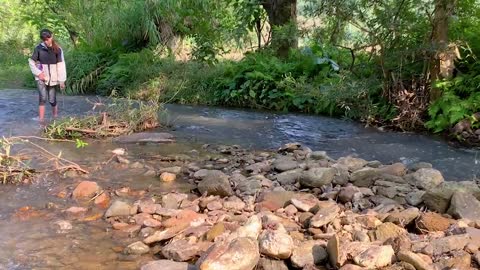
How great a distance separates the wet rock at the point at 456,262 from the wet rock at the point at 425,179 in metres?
1.91

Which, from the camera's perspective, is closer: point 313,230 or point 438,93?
point 313,230

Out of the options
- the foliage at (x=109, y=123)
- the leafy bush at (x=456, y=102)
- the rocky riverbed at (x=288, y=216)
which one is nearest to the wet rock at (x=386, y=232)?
the rocky riverbed at (x=288, y=216)

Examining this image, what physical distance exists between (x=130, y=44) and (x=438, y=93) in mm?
10405

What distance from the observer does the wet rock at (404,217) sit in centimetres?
440

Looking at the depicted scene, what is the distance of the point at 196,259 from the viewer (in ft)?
13.0

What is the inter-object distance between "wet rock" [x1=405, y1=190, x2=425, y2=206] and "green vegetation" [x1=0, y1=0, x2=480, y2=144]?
3.81 meters

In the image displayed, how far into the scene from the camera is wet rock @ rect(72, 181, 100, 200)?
215 inches

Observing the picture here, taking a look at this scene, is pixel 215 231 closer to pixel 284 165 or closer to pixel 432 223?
pixel 432 223

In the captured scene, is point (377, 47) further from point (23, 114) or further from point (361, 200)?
point (23, 114)

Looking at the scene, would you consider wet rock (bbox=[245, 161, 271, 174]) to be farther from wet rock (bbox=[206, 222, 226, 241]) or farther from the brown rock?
wet rock (bbox=[206, 222, 226, 241])

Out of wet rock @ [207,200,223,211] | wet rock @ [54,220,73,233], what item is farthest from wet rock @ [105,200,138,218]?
wet rock @ [207,200,223,211]

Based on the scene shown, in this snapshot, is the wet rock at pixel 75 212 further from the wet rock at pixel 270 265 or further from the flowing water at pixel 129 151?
the wet rock at pixel 270 265

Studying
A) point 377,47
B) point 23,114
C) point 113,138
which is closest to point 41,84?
point 23,114

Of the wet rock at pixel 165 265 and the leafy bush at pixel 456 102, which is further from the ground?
the leafy bush at pixel 456 102
